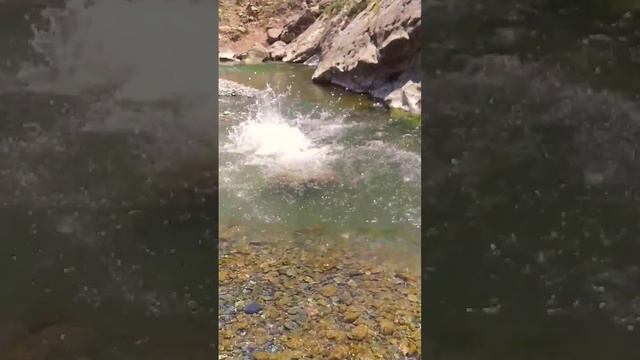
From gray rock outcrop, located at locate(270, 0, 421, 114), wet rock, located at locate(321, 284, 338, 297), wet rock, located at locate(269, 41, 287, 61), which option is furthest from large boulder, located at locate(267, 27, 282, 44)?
wet rock, located at locate(321, 284, 338, 297)

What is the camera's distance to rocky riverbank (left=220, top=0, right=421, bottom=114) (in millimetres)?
8336

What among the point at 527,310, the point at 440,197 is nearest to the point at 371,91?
the point at 440,197

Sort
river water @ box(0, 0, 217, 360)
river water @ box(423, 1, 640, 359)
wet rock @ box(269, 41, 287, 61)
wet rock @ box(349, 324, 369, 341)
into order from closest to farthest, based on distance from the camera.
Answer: river water @ box(0, 0, 217, 360)
river water @ box(423, 1, 640, 359)
wet rock @ box(349, 324, 369, 341)
wet rock @ box(269, 41, 287, 61)

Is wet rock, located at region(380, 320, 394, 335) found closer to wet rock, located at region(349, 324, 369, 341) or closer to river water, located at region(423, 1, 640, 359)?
wet rock, located at region(349, 324, 369, 341)

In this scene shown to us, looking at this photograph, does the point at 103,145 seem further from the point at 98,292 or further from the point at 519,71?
the point at 519,71

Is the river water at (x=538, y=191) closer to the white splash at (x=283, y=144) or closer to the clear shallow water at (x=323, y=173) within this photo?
the clear shallow water at (x=323, y=173)

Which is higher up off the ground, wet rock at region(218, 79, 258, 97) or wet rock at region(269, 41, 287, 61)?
wet rock at region(269, 41, 287, 61)

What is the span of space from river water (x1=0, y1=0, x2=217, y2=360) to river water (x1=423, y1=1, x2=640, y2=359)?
1429mm

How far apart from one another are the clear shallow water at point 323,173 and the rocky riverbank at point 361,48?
52 centimetres

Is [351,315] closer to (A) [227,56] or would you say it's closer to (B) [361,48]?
(B) [361,48]

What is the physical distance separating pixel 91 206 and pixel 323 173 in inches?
119

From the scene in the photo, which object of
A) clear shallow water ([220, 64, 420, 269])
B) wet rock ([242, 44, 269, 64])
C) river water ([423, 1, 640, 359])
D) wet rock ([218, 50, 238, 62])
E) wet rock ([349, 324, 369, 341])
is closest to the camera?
river water ([423, 1, 640, 359])

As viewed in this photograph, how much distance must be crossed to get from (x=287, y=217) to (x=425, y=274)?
1.53 metres

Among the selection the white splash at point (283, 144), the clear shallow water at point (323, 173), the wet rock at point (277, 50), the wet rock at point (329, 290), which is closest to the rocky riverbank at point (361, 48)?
the wet rock at point (277, 50)
